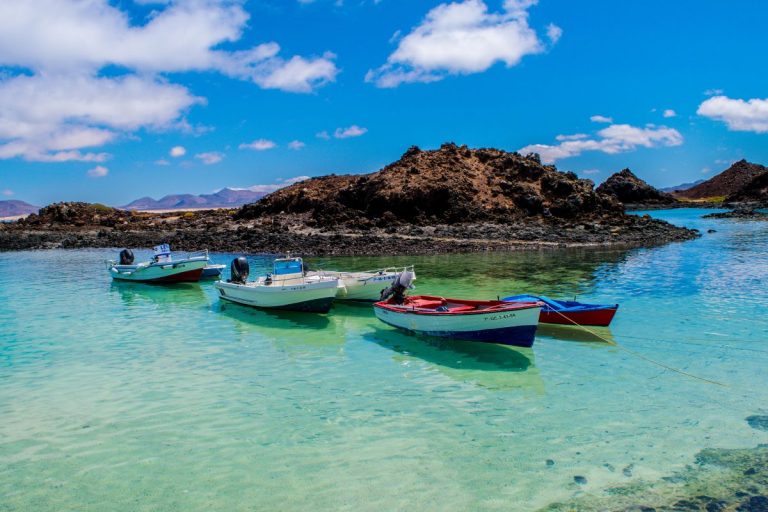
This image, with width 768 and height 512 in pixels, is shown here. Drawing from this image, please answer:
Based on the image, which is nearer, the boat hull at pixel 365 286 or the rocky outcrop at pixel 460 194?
the boat hull at pixel 365 286

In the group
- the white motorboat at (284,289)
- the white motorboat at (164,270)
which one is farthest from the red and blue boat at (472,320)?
the white motorboat at (164,270)

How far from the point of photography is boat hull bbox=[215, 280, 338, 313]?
66.7ft

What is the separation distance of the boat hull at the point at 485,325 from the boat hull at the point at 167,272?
56.6ft

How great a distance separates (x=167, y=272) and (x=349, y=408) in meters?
21.7

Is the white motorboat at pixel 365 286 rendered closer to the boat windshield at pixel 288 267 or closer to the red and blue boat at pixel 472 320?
the boat windshield at pixel 288 267

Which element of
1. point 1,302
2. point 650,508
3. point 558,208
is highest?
point 558,208

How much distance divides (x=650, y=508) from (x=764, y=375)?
7749 mm

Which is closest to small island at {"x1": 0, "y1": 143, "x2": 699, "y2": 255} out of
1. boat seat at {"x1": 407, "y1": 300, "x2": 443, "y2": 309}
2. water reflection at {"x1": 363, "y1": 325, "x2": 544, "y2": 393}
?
boat seat at {"x1": 407, "y1": 300, "x2": 443, "y2": 309}

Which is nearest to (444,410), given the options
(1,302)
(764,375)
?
(764,375)

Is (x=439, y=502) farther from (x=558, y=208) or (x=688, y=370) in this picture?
(x=558, y=208)

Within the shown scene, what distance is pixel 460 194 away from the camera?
2308 inches

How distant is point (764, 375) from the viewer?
13.0 m

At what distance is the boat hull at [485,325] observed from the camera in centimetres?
1469

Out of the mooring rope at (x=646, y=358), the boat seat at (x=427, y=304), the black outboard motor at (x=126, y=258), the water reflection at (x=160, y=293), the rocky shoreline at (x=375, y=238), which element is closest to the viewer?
the mooring rope at (x=646, y=358)
